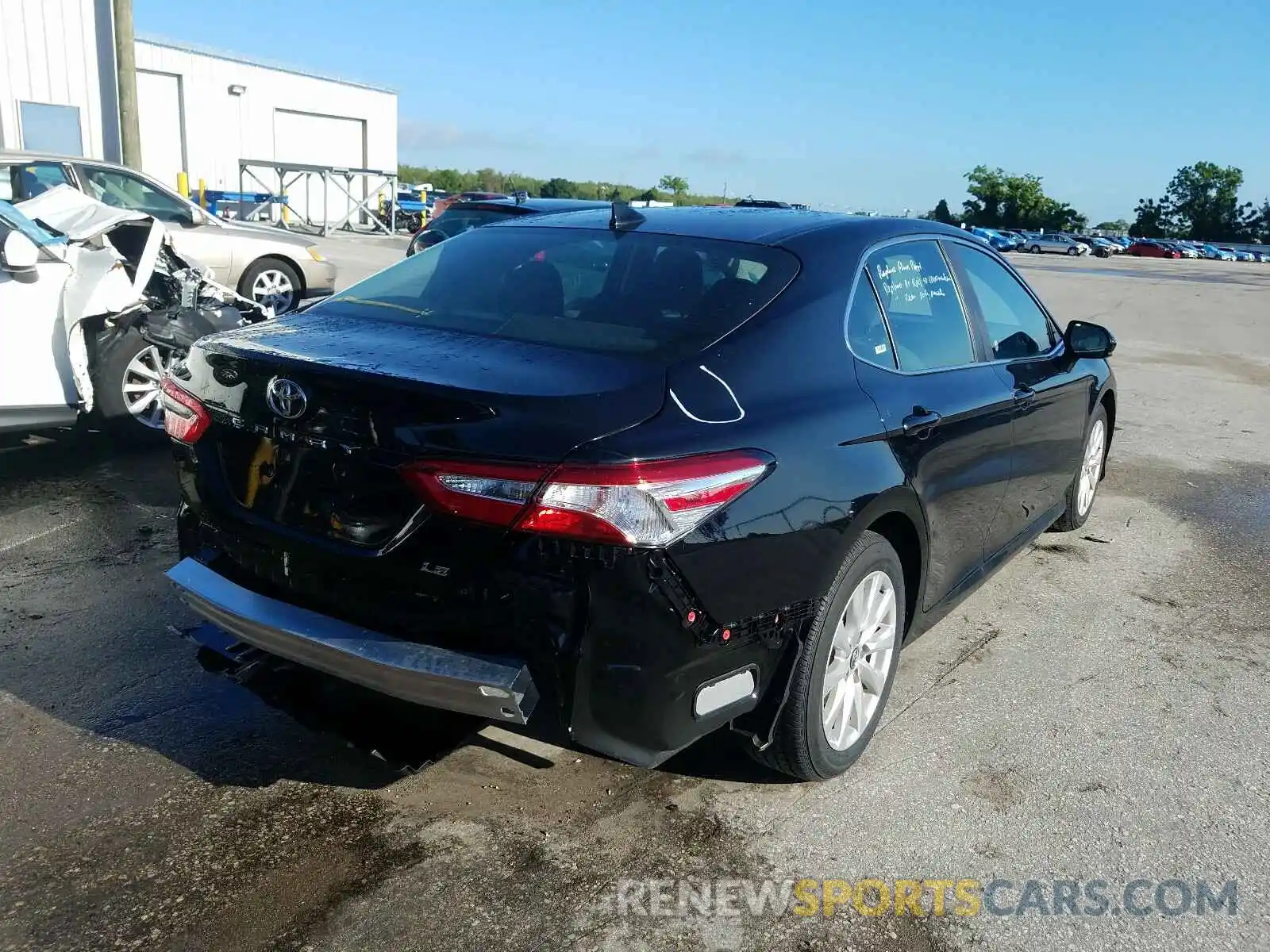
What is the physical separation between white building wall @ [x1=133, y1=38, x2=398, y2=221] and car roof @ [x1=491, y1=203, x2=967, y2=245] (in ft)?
98.2

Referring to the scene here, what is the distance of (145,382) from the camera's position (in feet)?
21.5

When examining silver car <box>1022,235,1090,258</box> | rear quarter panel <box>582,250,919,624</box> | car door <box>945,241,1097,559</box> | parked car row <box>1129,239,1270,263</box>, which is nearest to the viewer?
rear quarter panel <box>582,250,919,624</box>

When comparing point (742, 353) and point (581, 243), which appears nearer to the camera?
point (742, 353)

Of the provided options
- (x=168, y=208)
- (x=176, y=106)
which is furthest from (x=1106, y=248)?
→ (x=168, y=208)

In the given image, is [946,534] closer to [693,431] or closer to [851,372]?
[851,372]

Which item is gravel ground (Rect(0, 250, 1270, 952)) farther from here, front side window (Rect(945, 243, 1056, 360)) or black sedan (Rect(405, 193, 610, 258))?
black sedan (Rect(405, 193, 610, 258))

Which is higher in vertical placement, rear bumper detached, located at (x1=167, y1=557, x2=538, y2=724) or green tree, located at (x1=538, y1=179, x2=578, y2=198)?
green tree, located at (x1=538, y1=179, x2=578, y2=198)

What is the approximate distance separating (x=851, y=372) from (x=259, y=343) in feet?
5.53

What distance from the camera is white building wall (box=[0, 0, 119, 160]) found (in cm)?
2084

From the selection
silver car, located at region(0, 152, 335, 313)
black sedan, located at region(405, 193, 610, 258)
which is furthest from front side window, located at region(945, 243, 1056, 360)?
silver car, located at region(0, 152, 335, 313)

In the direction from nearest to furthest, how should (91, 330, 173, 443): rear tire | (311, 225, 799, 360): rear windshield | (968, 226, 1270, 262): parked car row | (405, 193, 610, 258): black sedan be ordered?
(311, 225, 799, 360): rear windshield, (91, 330, 173, 443): rear tire, (405, 193, 610, 258): black sedan, (968, 226, 1270, 262): parked car row

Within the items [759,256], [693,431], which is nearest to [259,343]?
[693,431]

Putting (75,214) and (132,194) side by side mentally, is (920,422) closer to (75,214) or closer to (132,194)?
(75,214)

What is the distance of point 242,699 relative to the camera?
3578mm
